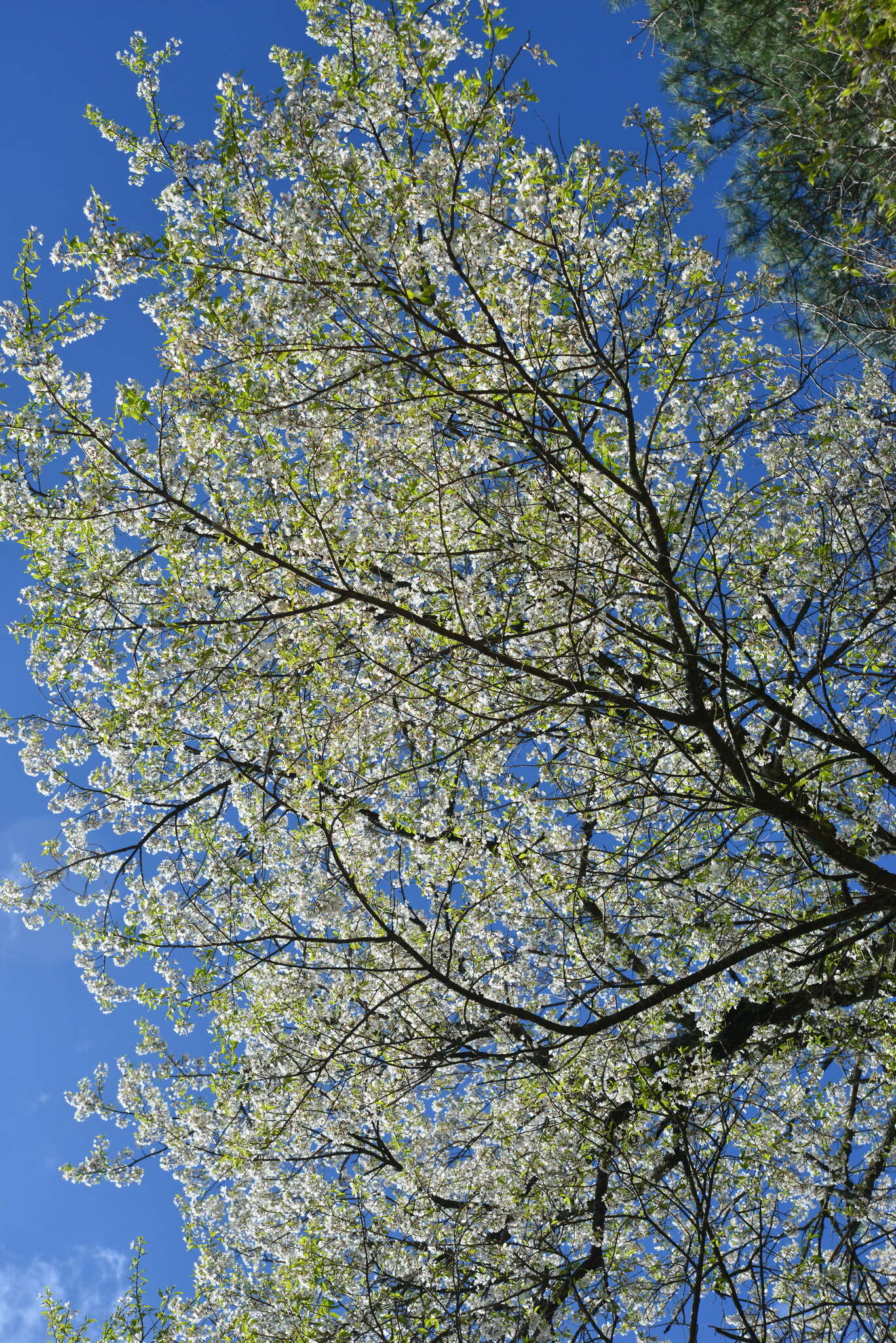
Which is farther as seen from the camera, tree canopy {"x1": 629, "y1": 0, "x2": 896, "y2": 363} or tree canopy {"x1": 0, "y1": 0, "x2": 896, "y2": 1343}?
tree canopy {"x1": 629, "y1": 0, "x2": 896, "y2": 363}

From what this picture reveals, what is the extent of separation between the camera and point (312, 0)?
16.1 feet

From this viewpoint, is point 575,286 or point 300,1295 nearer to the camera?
point 575,286

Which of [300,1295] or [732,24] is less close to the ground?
[732,24]

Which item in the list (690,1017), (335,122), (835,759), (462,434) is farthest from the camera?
(690,1017)

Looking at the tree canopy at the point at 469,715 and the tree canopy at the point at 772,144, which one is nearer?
the tree canopy at the point at 469,715

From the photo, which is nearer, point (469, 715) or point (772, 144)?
point (469, 715)

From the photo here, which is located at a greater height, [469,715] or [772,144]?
[772,144]

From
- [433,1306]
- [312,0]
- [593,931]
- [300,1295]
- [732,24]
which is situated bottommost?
[433,1306]

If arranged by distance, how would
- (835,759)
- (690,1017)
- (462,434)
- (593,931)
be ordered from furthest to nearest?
(690,1017) < (593,931) < (462,434) < (835,759)

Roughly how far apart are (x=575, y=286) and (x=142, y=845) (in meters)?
5.64

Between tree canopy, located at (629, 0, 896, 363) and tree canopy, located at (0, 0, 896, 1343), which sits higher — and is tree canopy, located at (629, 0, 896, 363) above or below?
above

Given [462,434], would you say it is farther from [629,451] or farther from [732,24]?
[732,24]

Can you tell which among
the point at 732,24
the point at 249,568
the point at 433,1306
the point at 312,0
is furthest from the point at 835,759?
the point at 732,24

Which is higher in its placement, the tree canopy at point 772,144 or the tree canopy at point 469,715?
the tree canopy at point 772,144
